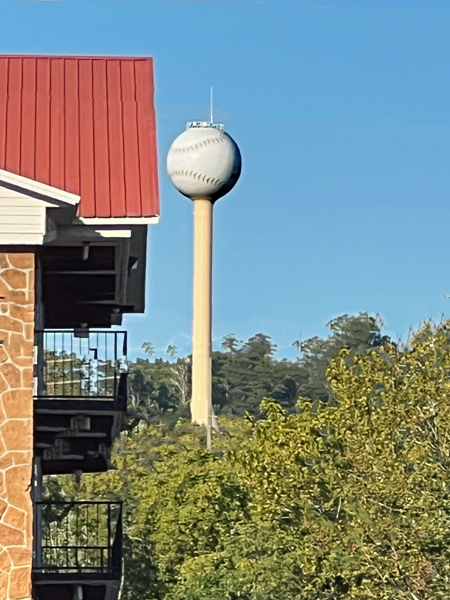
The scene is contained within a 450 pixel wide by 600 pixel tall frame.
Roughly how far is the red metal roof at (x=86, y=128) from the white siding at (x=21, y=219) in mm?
1039

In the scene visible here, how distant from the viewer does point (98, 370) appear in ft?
79.7

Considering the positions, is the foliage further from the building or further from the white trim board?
the white trim board

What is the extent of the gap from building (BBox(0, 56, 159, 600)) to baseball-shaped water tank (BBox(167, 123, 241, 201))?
71137mm

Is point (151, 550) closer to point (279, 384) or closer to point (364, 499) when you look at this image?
point (364, 499)

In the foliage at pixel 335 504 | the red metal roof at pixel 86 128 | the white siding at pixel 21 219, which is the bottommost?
the foliage at pixel 335 504

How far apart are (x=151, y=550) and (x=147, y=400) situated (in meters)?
93.9

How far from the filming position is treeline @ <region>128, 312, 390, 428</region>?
146 metres

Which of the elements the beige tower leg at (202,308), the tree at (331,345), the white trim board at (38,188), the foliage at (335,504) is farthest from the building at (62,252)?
the tree at (331,345)

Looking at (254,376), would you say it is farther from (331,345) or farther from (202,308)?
(202,308)

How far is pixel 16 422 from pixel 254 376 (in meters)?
133

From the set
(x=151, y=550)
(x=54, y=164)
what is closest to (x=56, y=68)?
(x=54, y=164)

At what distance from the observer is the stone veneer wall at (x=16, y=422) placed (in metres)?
19.5

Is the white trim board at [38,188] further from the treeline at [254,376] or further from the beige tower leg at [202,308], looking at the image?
the treeline at [254,376]

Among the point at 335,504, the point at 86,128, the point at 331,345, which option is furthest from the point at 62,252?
the point at 331,345
